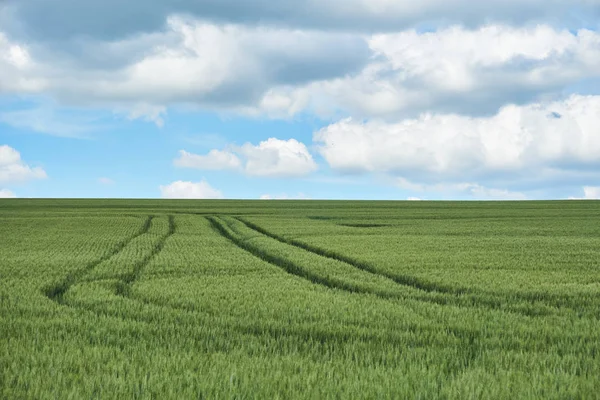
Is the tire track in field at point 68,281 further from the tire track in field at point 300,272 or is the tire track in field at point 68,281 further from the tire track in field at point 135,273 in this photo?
the tire track in field at point 300,272

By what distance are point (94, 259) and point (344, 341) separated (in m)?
16.6

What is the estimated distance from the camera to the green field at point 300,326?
Answer: 7.93m

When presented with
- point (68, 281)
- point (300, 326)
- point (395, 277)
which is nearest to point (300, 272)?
point (395, 277)

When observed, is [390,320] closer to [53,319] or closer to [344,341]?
[344,341]

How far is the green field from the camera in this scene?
7934mm

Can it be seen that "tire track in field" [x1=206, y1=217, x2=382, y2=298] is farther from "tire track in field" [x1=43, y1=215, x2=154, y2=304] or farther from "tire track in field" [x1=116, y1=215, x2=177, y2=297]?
"tire track in field" [x1=43, y1=215, x2=154, y2=304]

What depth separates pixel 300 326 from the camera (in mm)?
11898

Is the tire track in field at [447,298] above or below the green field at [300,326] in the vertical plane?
below

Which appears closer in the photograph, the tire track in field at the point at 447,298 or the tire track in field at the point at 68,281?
the tire track in field at the point at 447,298

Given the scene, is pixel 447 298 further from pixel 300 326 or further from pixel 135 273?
pixel 135 273

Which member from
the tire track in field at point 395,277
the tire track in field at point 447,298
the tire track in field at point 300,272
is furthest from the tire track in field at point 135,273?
the tire track in field at point 395,277

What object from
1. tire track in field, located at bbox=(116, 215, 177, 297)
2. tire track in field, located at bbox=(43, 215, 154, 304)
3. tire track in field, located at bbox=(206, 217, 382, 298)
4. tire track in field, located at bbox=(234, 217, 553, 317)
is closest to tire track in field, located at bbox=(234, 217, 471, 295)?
tire track in field, located at bbox=(234, 217, 553, 317)

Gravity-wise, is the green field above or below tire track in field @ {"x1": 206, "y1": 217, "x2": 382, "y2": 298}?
above

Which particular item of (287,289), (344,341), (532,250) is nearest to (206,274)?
(287,289)
